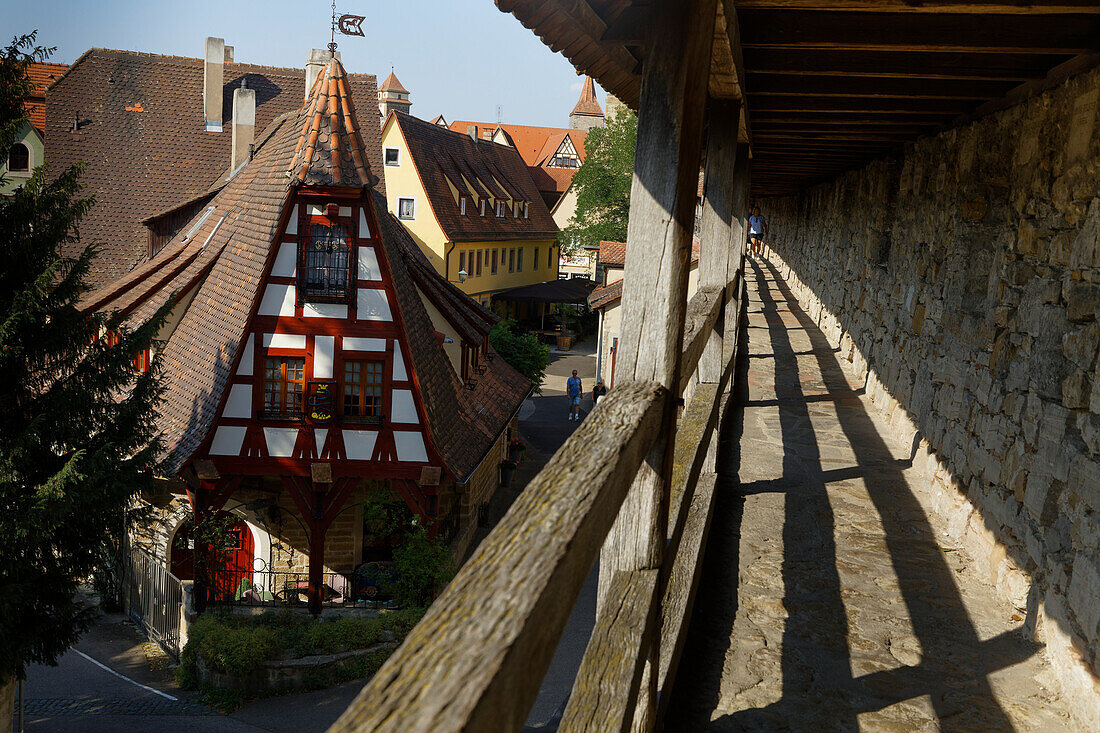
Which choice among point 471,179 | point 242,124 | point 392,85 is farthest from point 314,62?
point 392,85

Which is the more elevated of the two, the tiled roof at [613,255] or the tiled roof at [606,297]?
the tiled roof at [613,255]

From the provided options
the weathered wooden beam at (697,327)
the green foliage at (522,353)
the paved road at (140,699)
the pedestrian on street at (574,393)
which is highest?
the weathered wooden beam at (697,327)

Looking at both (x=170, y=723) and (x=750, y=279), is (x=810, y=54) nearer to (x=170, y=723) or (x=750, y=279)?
(x=170, y=723)

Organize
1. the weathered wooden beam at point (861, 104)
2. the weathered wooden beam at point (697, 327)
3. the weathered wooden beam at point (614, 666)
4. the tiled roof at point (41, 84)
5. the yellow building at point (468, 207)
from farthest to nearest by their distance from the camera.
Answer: the yellow building at point (468, 207), the tiled roof at point (41, 84), the weathered wooden beam at point (861, 104), the weathered wooden beam at point (697, 327), the weathered wooden beam at point (614, 666)

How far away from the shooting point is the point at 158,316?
10.4 meters

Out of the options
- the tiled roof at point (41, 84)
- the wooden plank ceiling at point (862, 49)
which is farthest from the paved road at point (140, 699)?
the tiled roof at point (41, 84)

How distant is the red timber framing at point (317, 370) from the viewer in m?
11.2

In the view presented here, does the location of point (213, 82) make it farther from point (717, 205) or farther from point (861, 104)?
point (861, 104)

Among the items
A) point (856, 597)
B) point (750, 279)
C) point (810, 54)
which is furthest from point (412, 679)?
point (750, 279)

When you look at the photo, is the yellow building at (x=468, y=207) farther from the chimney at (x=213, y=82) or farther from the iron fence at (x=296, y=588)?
the iron fence at (x=296, y=588)

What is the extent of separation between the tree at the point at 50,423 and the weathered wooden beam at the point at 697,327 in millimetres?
7681

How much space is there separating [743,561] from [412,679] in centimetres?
267

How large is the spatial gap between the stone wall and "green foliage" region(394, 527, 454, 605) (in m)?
7.32

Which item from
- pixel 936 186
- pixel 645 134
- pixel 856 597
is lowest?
pixel 856 597
